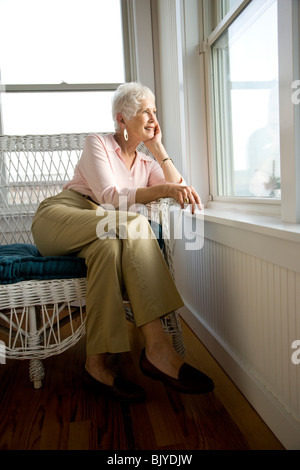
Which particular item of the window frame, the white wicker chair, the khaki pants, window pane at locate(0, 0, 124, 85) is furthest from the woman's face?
window pane at locate(0, 0, 124, 85)

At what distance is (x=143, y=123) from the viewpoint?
1.90 meters

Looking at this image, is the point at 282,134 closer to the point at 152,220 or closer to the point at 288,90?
the point at 288,90

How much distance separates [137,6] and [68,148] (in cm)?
117

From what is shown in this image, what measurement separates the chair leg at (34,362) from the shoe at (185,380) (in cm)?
43

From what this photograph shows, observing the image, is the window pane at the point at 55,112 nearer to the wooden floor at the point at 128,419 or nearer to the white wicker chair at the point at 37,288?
the white wicker chair at the point at 37,288

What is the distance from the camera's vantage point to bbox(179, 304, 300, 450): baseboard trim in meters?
1.10

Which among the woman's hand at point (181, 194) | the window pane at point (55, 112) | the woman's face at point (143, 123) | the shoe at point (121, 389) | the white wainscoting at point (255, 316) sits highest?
the window pane at point (55, 112)

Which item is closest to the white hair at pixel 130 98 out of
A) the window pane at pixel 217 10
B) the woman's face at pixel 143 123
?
the woman's face at pixel 143 123

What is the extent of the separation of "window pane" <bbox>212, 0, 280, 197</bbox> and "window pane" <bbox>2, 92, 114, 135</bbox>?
1.15 metres

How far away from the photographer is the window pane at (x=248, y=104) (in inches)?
55.3

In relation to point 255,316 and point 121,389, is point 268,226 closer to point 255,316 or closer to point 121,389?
point 255,316

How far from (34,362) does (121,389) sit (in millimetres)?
383

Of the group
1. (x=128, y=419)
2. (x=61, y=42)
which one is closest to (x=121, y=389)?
(x=128, y=419)

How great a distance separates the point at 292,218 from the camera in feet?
3.73
